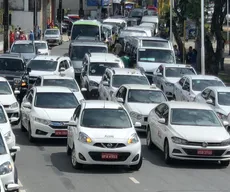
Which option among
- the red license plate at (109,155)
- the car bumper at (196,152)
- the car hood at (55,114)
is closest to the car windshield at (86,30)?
the car hood at (55,114)

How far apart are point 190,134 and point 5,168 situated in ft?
20.3

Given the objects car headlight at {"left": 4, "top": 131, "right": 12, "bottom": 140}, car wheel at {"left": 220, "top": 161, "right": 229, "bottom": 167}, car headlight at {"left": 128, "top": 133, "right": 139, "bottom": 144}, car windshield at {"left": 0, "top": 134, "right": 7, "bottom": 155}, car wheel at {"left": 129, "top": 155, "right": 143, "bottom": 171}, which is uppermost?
car windshield at {"left": 0, "top": 134, "right": 7, "bottom": 155}

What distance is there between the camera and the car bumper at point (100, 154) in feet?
56.7

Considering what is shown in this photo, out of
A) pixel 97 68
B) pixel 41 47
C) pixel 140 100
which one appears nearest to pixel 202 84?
pixel 140 100

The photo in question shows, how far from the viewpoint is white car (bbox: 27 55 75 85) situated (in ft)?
108

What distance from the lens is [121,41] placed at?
165ft

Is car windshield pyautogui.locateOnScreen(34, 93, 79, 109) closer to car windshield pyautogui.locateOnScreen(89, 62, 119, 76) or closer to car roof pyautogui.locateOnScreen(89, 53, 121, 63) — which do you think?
car windshield pyautogui.locateOnScreen(89, 62, 119, 76)

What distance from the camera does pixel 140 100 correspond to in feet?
80.6

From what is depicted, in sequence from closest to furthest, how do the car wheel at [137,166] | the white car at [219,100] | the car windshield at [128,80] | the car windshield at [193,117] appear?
the car wheel at [137,166] < the car windshield at [193,117] < the white car at [219,100] < the car windshield at [128,80]

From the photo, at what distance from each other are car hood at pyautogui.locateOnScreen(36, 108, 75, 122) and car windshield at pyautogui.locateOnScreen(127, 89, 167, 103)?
3254 millimetres

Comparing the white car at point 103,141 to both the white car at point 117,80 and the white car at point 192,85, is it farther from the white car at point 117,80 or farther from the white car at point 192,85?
the white car at point 192,85

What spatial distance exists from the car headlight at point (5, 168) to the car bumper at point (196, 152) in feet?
18.8

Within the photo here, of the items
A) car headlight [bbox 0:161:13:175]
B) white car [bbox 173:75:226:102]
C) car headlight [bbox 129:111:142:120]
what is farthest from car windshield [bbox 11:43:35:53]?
car headlight [bbox 0:161:13:175]

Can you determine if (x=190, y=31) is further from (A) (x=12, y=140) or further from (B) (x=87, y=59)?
(A) (x=12, y=140)
